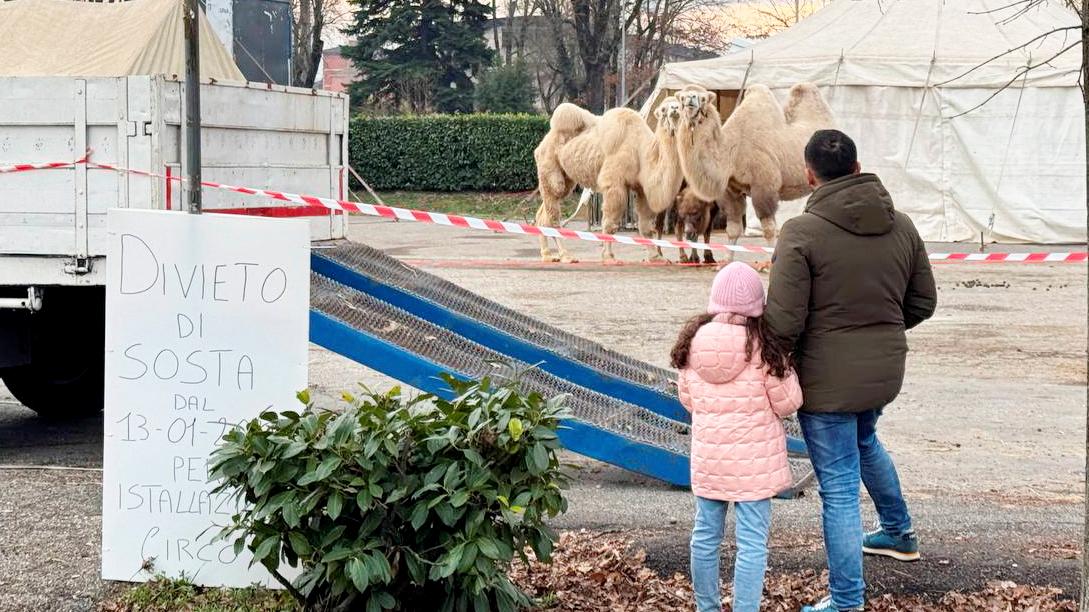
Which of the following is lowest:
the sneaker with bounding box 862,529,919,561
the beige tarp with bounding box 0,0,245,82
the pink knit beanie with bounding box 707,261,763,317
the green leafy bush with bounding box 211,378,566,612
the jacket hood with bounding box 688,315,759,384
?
the sneaker with bounding box 862,529,919,561

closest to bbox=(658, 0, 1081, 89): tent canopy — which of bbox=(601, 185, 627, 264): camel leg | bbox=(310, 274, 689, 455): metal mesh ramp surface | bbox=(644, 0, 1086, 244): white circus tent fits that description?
bbox=(644, 0, 1086, 244): white circus tent

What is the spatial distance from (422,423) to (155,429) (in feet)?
4.26

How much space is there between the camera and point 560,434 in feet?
20.4

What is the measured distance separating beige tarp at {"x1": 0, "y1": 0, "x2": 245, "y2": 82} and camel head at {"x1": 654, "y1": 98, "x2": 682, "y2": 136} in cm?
566

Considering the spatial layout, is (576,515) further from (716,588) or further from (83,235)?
(83,235)

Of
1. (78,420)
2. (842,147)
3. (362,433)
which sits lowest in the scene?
(78,420)

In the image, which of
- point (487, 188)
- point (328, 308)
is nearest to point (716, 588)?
point (328, 308)

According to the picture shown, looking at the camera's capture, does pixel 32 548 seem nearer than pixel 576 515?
Yes

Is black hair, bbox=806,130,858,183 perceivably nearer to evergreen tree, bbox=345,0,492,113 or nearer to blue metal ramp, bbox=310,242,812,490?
blue metal ramp, bbox=310,242,812,490

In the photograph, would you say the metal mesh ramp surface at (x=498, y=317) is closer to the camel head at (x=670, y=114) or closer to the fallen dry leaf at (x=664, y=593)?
the fallen dry leaf at (x=664, y=593)

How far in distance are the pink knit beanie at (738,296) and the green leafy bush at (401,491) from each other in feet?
2.49

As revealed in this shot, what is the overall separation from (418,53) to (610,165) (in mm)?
29575

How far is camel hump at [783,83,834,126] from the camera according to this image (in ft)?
63.8

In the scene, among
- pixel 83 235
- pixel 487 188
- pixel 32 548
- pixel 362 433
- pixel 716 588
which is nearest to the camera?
pixel 362 433
